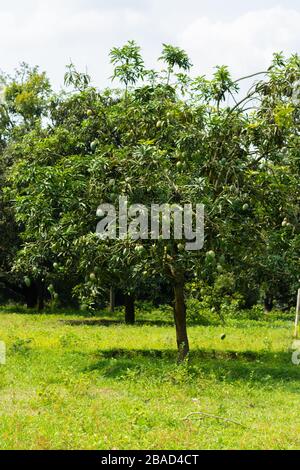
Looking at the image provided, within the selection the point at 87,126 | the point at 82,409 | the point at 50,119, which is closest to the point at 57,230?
the point at 87,126

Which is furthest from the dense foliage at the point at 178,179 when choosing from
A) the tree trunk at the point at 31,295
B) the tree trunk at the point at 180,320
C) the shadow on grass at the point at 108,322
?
the tree trunk at the point at 31,295

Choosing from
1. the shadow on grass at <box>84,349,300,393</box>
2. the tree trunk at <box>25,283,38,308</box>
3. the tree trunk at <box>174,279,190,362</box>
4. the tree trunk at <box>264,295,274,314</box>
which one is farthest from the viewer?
the tree trunk at <box>264,295,274,314</box>

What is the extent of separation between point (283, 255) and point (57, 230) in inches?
156

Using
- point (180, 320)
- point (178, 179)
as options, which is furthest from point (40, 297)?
point (178, 179)

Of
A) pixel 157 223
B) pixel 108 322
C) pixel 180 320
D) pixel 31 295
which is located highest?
pixel 157 223

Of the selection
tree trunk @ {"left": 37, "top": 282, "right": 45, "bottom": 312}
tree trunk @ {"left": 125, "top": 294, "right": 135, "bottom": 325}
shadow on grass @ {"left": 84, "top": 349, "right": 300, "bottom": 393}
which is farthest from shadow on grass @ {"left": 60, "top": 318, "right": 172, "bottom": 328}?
shadow on grass @ {"left": 84, "top": 349, "right": 300, "bottom": 393}

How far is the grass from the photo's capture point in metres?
6.78

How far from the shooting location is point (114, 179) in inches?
406

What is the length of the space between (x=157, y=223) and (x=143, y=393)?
2.53 m

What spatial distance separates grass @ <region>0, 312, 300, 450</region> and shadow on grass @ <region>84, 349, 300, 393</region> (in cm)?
2

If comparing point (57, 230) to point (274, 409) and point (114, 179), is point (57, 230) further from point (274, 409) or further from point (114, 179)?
point (274, 409)

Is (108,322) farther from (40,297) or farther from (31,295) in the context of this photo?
(31,295)

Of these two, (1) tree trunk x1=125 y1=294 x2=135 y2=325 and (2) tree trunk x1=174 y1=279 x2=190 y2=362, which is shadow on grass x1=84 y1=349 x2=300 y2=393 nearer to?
(2) tree trunk x1=174 y1=279 x2=190 y2=362

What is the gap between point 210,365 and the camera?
38.4ft
